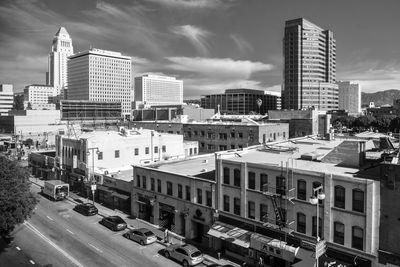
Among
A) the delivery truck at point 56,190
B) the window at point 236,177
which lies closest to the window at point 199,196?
the window at point 236,177

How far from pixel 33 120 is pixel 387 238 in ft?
660

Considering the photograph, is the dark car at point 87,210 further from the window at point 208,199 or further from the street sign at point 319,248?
the street sign at point 319,248

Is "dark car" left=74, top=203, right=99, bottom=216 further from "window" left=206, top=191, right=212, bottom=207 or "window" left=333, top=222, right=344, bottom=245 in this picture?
"window" left=333, top=222, right=344, bottom=245

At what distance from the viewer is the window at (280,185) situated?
31312mm

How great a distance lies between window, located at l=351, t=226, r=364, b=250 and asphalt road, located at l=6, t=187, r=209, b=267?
16871 mm

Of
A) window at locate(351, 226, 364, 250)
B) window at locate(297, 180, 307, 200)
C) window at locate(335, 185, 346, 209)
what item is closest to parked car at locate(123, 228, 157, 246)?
window at locate(297, 180, 307, 200)

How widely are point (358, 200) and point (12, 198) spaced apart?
32.1 metres

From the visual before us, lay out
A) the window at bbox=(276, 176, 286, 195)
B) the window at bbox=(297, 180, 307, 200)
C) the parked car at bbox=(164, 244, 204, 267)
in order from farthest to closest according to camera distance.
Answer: the parked car at bbox=(164, 244, 204, 267)
the window at bbox=(276, 176, 286, 195)
the window at bbox=(297, 180, 307, 200)

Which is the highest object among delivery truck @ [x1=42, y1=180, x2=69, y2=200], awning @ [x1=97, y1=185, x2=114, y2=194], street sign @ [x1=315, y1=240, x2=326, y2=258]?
street sign @ [x1=315, y1=240, x2=326, y2=258]

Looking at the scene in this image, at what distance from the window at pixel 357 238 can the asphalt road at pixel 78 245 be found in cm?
1687

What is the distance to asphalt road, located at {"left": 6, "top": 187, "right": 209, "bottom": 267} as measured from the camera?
33.7 meters

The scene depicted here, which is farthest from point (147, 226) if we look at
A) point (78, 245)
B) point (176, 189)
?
point (78, 245)

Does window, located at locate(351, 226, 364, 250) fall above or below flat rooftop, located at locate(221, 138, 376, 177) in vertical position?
below

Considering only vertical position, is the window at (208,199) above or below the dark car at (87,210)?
above
